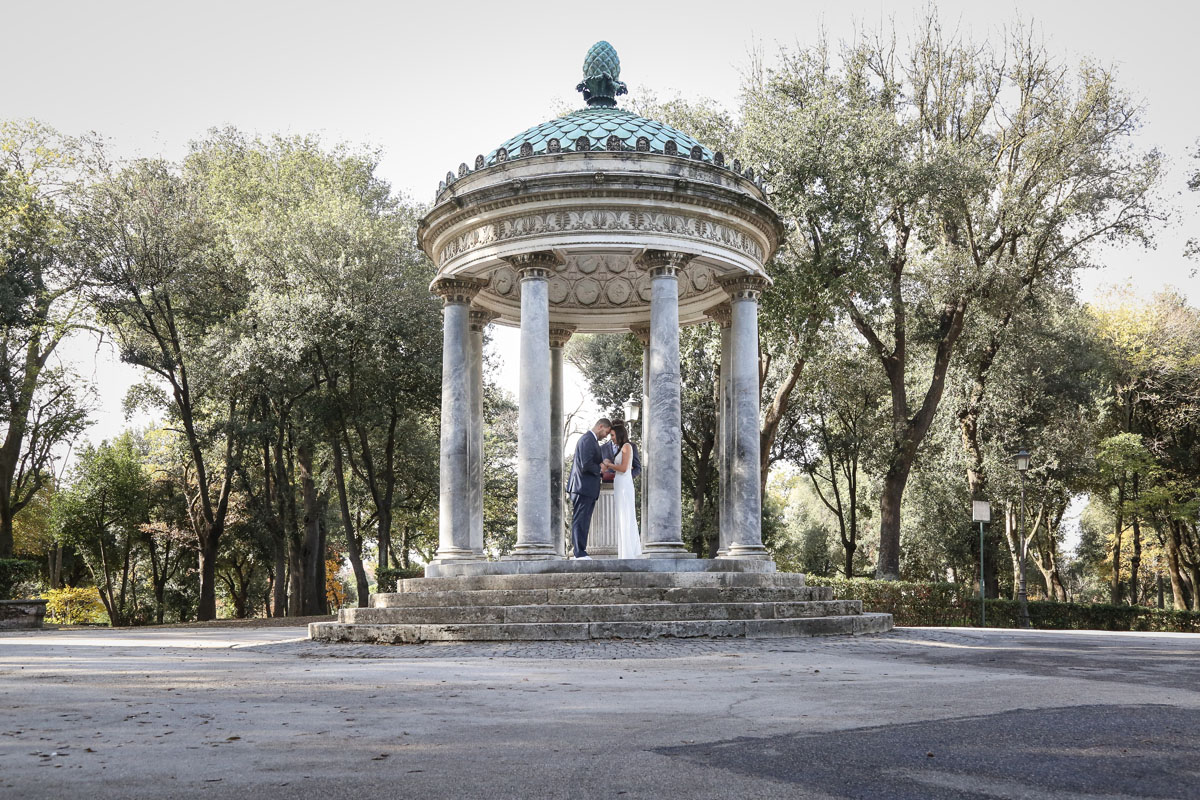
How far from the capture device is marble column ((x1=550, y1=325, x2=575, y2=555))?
76.2 ft

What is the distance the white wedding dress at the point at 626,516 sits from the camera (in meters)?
19.2

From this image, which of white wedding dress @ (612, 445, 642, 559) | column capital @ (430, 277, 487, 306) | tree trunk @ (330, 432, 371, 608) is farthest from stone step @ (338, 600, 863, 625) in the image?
tree trunk @ (330, 432, 371, 608)

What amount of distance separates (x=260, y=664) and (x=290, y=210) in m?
24.0

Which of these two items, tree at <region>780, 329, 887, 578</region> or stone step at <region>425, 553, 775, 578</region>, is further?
tree at <region>780, 329, 887, 578</region>

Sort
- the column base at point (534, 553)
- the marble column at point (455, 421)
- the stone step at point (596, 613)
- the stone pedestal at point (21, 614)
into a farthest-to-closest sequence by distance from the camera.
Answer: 1. the stone pedestal at point (21, 614)
2. the marble column at point (455, 421)
3. the column base at point (534, 553)
4. the stone step at point (596, 613)

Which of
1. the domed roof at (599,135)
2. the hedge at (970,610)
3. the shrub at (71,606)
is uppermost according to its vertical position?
the domed roof at (599,135)

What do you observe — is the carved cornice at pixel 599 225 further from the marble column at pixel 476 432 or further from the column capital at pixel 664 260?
the marble column at pixel 476 432

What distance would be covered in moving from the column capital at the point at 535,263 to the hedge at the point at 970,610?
50.7ft

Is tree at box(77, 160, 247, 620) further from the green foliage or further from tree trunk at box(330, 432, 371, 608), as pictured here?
the green foliage

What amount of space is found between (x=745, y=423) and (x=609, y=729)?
1442cm

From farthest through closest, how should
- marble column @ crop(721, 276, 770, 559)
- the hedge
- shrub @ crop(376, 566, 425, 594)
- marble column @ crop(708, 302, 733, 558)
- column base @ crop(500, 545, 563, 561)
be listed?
the hedge
shrub @ crop(376, 566, 425, 594)
marble column @ crop(708, 302, 733, 558)
marble column @ crop(721, 276, 770, 559)
column base @ crop(500, 545, 563, 561)

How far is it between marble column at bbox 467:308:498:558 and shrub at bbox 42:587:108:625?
33.0m

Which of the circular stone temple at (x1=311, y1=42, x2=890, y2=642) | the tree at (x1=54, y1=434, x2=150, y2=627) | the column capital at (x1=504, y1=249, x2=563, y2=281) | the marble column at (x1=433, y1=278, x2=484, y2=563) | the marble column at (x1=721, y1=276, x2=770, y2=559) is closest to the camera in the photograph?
the circular stone temple at (x1=311, y1=42, x2=890, y2=642)

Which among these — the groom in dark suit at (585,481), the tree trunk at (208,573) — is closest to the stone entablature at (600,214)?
the groom in dark suit at (585,481)
